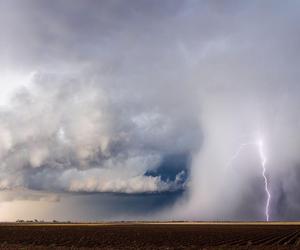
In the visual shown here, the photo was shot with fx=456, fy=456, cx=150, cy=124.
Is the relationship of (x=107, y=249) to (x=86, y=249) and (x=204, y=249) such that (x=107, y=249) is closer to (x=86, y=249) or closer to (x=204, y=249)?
(x=86, y=249)

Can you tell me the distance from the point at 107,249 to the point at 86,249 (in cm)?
204

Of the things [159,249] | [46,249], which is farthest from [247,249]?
[46,249]

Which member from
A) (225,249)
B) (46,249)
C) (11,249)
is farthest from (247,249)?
(11,249)

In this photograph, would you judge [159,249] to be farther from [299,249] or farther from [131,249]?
[299,249]

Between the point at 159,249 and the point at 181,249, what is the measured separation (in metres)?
2.21

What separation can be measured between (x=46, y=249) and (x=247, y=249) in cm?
1906

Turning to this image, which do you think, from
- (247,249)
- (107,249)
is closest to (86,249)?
(107,249)

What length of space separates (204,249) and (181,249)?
2.21 metres

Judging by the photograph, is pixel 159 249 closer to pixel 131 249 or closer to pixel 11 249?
pixel 131 249

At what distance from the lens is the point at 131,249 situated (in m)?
43.9

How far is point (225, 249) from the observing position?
142ft

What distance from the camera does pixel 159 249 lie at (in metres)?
43.3

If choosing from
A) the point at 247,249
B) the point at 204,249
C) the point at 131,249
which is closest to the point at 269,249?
the point at 247,249

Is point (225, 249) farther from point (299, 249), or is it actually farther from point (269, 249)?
point (299, 249)
